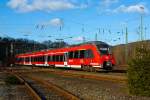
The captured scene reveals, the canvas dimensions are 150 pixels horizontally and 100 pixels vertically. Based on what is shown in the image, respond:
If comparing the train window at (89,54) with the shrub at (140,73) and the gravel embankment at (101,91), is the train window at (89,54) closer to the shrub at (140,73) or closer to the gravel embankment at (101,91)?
the gravel embankment at (101,91)

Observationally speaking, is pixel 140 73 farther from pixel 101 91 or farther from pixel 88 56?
pixel 88 56

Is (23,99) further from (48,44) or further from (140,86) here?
(48,44)

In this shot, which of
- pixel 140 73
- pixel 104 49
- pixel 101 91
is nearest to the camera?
pixel 140 73

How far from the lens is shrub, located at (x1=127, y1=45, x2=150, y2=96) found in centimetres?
1662

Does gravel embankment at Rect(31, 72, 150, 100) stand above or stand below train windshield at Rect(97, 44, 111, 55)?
below

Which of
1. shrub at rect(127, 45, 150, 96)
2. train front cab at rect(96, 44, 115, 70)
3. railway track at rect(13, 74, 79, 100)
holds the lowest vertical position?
railway track at rect(13, 74, 79, 100)

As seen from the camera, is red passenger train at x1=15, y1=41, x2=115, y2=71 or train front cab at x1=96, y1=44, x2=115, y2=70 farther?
red passenger train at x1=15, y1=41, x2=115, y2=71

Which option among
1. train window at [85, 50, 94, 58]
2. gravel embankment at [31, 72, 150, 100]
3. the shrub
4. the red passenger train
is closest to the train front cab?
the red passenger train

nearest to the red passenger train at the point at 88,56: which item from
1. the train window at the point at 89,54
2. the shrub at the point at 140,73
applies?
the train window at the point at 89,54

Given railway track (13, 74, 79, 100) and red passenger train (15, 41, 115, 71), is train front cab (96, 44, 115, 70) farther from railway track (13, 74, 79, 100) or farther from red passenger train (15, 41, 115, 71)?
railway track (13, 74, 79, 100)

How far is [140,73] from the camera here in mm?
16906

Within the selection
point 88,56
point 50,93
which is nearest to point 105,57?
point 88,56

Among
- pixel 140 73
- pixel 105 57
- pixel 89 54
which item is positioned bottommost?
pixel 140 73

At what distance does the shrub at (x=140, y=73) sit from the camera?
54.5ft
